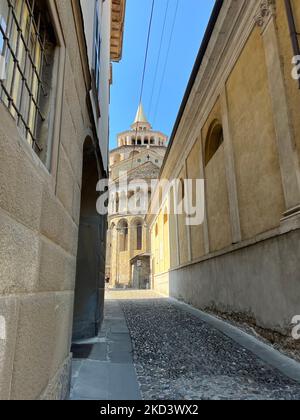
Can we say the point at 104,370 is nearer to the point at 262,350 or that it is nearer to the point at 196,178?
the point at 262,350

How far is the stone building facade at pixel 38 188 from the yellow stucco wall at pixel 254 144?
9.64ft

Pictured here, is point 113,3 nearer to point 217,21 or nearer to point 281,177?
point 217,21

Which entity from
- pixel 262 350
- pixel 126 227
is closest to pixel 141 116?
pixel 126 227

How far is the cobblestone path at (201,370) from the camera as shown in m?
2.63

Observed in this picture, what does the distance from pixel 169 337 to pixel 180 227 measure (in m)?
6.80

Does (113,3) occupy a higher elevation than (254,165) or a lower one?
higher

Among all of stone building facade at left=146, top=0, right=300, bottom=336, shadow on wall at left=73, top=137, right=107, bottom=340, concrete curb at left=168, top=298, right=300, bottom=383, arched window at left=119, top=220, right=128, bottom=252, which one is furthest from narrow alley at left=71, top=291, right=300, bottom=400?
arched window at left=119, top=220, right=128, bottom=252

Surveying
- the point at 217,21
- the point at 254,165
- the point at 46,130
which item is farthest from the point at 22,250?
the point at 217,21

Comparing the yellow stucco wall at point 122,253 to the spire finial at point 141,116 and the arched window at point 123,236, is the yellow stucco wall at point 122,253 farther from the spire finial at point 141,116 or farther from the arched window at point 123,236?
the spire finial at point 141,116

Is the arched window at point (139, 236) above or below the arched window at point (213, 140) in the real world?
above

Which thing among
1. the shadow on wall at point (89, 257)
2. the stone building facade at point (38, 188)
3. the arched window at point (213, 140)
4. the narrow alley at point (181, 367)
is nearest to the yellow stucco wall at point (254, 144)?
the arched window at point (213, 140)

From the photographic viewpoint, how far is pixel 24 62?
181 centimetres
